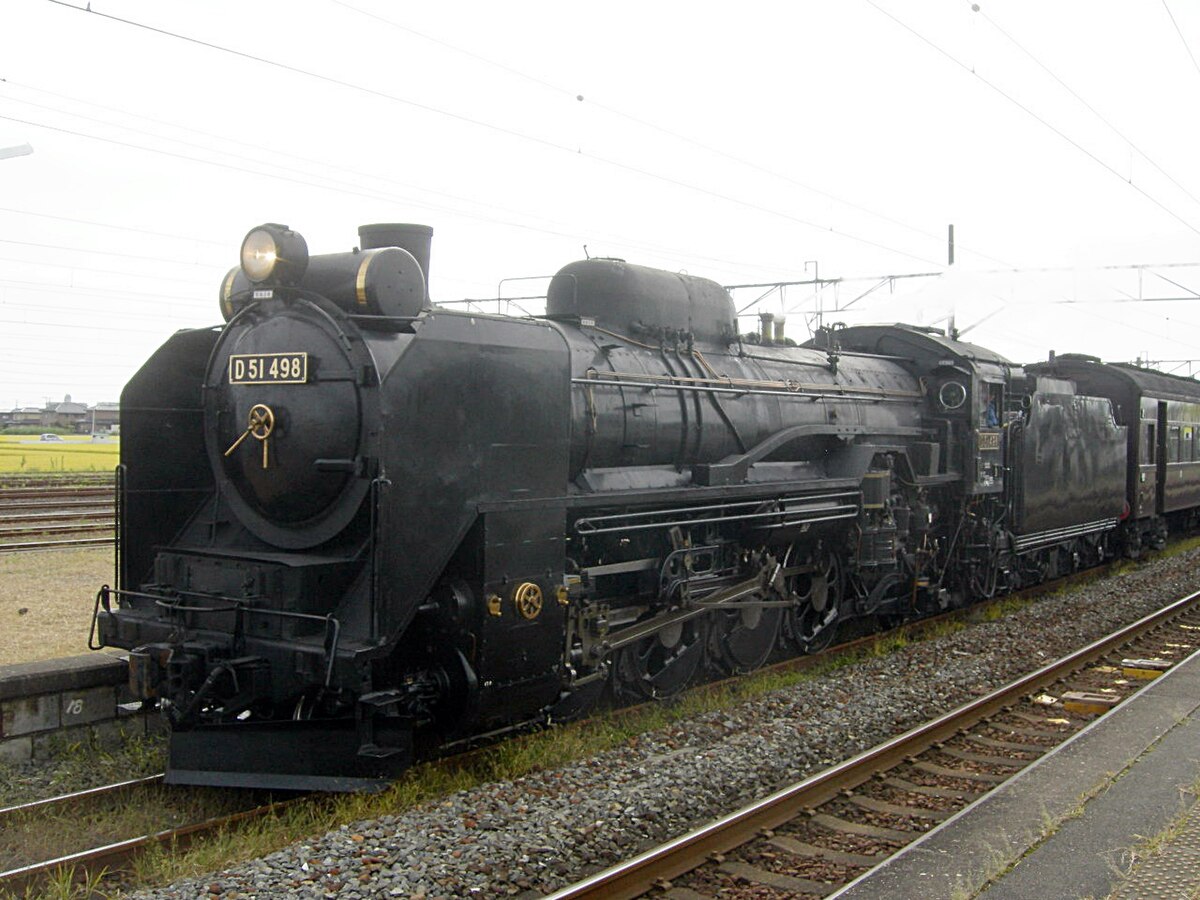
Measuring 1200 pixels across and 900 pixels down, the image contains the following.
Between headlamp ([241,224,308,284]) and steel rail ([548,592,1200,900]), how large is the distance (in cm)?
A: 393

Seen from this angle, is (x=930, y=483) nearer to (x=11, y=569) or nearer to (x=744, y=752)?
(x=744, y=752)

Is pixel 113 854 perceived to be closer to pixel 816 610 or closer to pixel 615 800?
pixel 615 800

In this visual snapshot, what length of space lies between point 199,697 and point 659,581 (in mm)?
3407

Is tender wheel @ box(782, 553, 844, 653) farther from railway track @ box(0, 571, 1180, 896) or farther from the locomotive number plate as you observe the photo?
the locomotive number plate

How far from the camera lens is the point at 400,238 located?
702cm

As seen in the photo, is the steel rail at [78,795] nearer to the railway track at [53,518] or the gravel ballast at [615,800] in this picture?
the gravel ballast at [615,800]

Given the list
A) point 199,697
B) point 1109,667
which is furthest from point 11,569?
point 1109,667

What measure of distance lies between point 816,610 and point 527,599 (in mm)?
4868

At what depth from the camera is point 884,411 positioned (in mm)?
11781

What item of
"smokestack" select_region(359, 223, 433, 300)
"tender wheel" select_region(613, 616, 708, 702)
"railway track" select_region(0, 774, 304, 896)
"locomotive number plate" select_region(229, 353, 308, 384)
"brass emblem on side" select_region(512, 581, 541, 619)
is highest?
"smokestack" select_region(359, 223, 433, 300)

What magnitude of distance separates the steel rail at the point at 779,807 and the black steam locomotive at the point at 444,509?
160 cm

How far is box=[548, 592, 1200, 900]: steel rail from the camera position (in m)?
4.91

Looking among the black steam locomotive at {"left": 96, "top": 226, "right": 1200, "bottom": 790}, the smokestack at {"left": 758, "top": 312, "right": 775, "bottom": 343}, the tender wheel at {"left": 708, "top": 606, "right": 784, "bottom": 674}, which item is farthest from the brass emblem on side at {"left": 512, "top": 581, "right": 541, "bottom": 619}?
the smokestack at {"left": 758, "top": 312, "right": 775, "bottom": 343}

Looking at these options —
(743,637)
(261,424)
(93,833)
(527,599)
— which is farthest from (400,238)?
(743,637)
